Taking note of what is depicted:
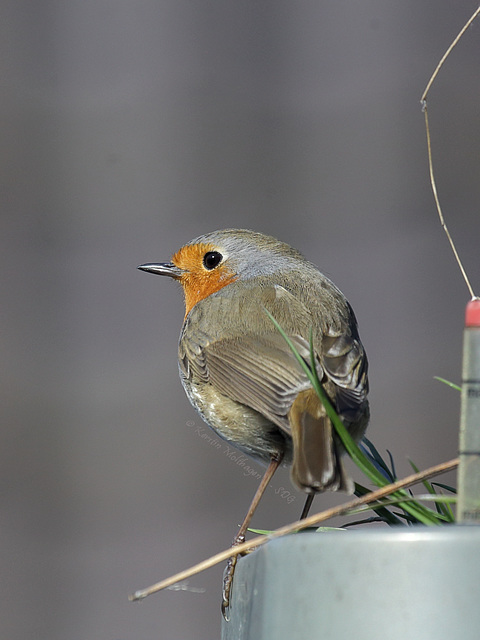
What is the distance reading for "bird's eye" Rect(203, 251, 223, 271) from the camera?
2.28m

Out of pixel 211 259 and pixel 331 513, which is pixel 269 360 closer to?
pixel 211 259

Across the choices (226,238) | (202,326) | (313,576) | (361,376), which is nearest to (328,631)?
(313,576)

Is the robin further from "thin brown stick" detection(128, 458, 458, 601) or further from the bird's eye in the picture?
"thin brown stick" detection(128, 458, 458, 601)

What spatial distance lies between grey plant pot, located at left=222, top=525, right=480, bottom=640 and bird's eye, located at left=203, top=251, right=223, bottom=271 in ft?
4.93

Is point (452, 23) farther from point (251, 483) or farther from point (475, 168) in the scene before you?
point (251, 483)

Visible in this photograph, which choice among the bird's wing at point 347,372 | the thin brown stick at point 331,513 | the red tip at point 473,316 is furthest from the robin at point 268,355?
the red tip at point 473,316

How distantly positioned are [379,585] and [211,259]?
1.60 m

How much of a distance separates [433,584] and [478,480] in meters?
0.15

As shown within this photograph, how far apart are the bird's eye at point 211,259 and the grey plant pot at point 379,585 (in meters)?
1.50

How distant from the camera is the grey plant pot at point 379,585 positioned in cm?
72

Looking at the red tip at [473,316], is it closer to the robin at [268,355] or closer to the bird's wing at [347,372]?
the robin at [268,355]

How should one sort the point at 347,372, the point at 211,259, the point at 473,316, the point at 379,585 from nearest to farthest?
the point at 379,585 < the point at 473,316 < the point at 347,372 < the point at 211,259

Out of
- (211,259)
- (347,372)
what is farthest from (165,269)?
(347,372)

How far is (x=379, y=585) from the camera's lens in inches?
29.0
